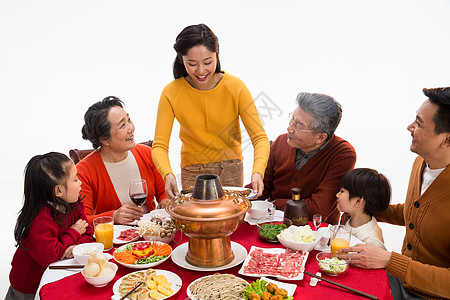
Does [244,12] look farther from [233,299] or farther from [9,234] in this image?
[233,299]

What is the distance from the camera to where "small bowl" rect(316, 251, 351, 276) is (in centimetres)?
164

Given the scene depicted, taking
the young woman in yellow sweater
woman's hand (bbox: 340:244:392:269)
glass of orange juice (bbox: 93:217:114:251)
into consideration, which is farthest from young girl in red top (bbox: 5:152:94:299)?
woman's hand (bbox: 340:244:392:269)

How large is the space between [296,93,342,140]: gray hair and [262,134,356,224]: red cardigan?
0.18 meters

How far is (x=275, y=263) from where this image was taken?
1.72 m

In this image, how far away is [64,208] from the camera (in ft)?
6.66

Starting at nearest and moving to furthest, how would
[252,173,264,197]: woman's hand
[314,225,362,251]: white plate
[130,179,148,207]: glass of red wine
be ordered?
[314,225,362,251]: white plate < [130,179,148,207]: glass of red wine < [252,173,264,197]: woman's hand

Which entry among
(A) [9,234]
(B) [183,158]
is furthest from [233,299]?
(A) [9,234]

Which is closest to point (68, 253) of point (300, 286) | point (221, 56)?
point (300, 286)

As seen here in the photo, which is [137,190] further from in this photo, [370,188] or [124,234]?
[370,188]

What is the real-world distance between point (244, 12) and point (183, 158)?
11.2 ft

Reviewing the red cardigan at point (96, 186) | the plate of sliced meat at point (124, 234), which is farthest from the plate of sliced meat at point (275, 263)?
the red cardigan at point (96, 186)

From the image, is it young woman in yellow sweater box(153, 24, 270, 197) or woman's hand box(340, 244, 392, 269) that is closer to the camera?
woman's hand box(340, 244, 392, 269)

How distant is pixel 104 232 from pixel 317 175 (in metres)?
1.49

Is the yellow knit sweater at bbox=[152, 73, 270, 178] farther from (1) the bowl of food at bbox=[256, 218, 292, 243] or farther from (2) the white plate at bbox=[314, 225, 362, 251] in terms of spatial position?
(2) the white plate at bbox=[314, 225, 362, 251]
